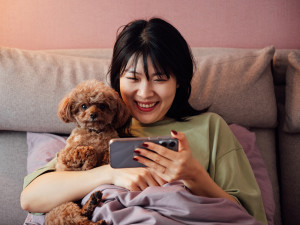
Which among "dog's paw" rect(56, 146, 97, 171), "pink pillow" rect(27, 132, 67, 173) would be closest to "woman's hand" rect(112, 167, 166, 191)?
"dog's paw" rect(56, 146, 97, 171)

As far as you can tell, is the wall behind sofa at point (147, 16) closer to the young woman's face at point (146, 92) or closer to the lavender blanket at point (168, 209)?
the young woman's face at point (146, 92)

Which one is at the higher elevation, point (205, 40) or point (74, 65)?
point (205, 40)

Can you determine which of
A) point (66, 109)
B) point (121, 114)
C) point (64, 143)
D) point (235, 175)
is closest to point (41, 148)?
point (64, 143)

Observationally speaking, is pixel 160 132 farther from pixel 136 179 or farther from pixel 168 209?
pixel 168 209

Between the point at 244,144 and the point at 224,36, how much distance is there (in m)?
0.76

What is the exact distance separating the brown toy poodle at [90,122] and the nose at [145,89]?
0.33 feet

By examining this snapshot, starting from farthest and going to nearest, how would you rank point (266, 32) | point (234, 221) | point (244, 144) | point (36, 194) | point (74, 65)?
1. point (266, 32)
2. point (74, 65)
3. point (244, 144)
4. point (36, 194)
5. point (234, 221)

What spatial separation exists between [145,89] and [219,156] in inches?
16.5

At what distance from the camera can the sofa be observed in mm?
1545

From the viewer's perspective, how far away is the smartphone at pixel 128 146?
0.97 meters

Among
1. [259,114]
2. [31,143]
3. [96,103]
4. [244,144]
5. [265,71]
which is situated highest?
[265,71]

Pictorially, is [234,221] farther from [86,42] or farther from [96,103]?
[86,42]

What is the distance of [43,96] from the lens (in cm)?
154

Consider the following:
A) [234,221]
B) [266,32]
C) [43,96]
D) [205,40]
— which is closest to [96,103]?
[43,96]
